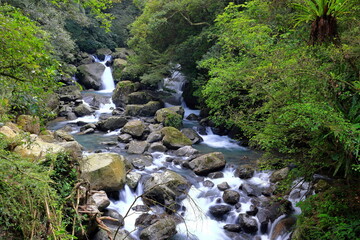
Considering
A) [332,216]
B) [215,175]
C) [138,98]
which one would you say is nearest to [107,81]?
[138,98]

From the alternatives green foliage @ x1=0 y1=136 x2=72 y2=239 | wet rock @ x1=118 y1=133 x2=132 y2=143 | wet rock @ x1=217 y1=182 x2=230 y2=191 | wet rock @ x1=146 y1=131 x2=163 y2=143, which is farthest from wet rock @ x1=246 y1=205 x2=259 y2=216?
wet rock @ x1=118 y1=133 x2=132 y2=143

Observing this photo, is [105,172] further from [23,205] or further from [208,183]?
[23,205]

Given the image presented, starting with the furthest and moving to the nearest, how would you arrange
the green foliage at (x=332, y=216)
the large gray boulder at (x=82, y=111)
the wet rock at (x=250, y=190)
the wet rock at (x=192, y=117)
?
the wet rock at (x=192, y=117), the large gray boulder at (x=82, y=111), the wet rock at (x=250, y=190), the green foliage at (x=332, y=216)

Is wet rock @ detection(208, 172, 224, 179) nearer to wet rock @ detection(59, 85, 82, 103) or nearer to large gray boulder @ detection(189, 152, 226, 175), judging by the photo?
large gray boulder @ detection(189, 152, 226, 175)

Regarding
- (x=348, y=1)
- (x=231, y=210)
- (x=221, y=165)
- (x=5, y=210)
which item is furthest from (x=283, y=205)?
(x=5, y=210)

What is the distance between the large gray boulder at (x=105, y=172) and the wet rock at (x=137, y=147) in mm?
3000

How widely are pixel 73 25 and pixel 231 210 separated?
25.9m

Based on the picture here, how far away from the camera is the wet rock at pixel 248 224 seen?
561 centimetres

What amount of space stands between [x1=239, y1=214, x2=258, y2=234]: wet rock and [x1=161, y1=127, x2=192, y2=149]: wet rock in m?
4.82

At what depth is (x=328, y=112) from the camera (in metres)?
3.18

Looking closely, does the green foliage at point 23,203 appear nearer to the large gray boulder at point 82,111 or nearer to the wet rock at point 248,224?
the wet rock at point 248,224

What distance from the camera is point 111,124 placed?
12617 mm

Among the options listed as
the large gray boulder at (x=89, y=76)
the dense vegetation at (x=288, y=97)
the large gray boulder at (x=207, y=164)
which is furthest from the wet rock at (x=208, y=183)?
the large gray boulder at (x=89, y=76)

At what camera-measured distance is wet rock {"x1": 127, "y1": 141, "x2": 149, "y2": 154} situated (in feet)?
31.7
